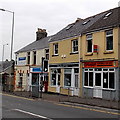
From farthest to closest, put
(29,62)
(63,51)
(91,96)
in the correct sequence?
(29,62) → (63,51) → (91,96)

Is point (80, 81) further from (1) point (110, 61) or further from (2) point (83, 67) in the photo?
(1) point (110, 61)

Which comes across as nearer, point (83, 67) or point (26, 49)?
point (83, 67)

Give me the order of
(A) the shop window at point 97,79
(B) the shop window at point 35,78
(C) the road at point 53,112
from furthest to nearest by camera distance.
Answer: (B) the shop window at point 35,78 → (A) the shop window at point 97,79 → (C) the road at point 53,112

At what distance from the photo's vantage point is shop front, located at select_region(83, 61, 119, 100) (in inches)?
705

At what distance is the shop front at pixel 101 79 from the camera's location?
1790 cm

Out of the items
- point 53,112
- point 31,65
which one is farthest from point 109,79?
point 31,65

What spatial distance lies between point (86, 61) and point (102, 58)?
6.35 feet

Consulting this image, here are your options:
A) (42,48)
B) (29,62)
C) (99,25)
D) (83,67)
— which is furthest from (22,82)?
(99,25)

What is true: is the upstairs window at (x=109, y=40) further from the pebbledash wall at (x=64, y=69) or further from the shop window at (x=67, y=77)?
the shop window at (x=67, y=77)

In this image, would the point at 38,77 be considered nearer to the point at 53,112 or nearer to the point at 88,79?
the point at 88,79

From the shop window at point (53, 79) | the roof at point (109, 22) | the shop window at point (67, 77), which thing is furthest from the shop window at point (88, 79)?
the shop window at point (53, 79)

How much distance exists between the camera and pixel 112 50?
19.1m

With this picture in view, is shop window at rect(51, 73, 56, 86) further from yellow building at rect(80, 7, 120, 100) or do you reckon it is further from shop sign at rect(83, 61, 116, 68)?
shop sign at rect(83, 61, 116, 68)

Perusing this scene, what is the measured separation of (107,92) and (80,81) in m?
4.28
